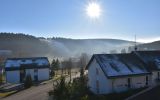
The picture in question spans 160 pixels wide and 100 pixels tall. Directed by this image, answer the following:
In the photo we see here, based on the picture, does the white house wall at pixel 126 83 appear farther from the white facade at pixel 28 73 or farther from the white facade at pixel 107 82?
the white facade at pixel 28 73

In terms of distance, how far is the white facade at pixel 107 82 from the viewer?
1455 inches

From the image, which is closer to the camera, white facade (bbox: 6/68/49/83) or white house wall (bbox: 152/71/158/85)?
white house wall (bbox: 152/71/158/85)

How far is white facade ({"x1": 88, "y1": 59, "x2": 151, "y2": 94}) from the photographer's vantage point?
36969mm

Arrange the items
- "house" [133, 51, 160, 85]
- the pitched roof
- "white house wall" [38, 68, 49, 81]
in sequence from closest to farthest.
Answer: "house" [133, 51, 160, 85], the pitched roof, "white house wall" [38, 68, 49, 81]

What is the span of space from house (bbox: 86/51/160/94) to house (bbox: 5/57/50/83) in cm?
2457

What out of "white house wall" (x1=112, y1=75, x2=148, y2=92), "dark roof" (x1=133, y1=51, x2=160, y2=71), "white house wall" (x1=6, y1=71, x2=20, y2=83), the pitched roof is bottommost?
"white house wall" (x1=6, y1=71, x2=20, y2=83)

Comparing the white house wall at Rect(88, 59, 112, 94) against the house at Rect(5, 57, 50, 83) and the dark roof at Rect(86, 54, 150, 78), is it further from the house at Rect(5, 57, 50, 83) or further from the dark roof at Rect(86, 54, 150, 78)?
the house at Rect(5, 57, 50, 83)

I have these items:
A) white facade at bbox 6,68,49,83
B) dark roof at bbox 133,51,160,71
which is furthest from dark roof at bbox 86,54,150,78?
white facade at bbox 6,68,49,83

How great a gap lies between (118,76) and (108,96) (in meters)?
3.62

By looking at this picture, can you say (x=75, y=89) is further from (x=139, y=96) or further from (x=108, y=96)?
(x=139, y=96)

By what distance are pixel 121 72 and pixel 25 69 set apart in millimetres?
32631

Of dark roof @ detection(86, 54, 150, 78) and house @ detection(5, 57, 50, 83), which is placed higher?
dark roof @ detection(86, 54, 150, 78)

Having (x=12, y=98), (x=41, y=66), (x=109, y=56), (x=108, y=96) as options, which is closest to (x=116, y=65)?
(x=109, y=56)

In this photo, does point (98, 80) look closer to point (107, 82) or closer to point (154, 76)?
point (107, 82)
